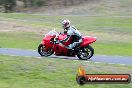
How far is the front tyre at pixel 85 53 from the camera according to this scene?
2056 cm

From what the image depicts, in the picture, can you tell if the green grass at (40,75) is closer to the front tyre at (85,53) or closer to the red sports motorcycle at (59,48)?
the front tyre at (85,53)

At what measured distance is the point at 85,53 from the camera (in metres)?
20.7

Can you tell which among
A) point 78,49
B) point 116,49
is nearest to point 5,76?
point 78,49

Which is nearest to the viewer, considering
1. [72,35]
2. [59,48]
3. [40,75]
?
[40,75]

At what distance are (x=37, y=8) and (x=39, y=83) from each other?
66.8 meters

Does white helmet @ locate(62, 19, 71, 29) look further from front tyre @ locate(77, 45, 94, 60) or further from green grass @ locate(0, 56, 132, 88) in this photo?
green grass @ locate(0, 56, 132, 88)

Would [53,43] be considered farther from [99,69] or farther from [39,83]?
[39,83]

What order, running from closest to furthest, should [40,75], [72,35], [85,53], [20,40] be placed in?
1. [40,75]
2. [85,53]
3. [72,35]
4. [20,40]

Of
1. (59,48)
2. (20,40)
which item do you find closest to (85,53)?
(59,48)

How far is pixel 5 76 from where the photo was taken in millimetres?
12414

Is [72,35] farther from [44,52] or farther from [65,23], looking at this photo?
[44,52]

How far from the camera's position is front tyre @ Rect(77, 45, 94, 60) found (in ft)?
67.5

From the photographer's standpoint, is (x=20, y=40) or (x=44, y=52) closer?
(x=44, y=52)

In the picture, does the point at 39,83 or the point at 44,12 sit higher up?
the point at 39,83
